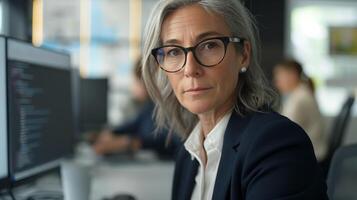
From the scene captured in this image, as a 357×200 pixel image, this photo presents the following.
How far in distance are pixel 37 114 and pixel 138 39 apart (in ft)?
12.2

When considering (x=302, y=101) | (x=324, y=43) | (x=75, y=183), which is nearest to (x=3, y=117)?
(x=75, y=183)

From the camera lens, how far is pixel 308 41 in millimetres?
4926

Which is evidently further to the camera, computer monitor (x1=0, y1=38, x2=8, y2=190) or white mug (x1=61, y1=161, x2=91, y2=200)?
white mug (x1=61, y1=161, x2=91, y2=200)

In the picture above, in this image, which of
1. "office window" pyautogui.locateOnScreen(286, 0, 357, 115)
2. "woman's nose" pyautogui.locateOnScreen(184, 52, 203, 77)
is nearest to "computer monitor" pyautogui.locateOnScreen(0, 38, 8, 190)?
"woman's nose" pyautogui.locateOnScreen(184, 52, 203, 77)

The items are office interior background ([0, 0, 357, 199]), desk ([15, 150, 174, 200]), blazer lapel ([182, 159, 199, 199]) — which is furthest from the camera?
office interior background ([0, 0, 357, 199])

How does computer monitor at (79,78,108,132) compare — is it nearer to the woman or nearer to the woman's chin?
the woman

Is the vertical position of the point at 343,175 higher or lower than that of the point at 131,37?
lower

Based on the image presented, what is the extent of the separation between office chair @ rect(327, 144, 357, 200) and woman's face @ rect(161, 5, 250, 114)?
1.29 ft

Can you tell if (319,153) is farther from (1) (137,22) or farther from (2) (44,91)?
(1) (137,22)

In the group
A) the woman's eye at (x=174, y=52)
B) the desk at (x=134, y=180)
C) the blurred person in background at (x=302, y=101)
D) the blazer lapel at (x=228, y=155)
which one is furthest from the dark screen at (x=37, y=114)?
the blurred person in background at (x=302, y=101)

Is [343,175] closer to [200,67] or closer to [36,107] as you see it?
[200,67]

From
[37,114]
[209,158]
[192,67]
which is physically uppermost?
[192,67]

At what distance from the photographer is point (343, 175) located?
47.3 inches

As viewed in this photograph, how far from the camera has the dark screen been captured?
45.1 inches
